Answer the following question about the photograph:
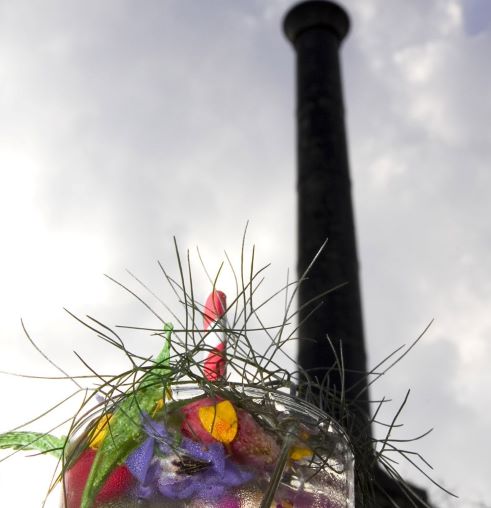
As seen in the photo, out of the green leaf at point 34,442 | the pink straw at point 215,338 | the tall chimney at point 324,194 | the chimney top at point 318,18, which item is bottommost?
the green leaf at point 34,442

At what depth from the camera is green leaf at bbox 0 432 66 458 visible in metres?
0.64

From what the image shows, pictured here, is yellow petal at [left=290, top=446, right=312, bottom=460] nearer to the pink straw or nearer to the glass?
the glass

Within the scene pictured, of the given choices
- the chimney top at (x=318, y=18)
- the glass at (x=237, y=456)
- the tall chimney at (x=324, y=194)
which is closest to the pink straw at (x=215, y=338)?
the glass at (x=237, y=456)

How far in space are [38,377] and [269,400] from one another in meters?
0.18

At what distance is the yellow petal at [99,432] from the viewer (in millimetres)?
620

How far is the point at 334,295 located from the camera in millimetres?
5520

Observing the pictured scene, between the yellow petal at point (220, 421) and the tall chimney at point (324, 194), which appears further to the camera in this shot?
the tall chimney at point (324, 194)

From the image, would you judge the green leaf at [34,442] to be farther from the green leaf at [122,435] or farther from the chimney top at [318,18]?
the chimney top at [318,18]

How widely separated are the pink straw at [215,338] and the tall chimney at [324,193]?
12.9ft

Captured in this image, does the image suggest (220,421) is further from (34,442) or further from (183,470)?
(34,442)

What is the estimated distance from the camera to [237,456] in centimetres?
58

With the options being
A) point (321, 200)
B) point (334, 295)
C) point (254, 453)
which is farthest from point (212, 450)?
point (321, 200)

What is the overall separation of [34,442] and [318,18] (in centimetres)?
690

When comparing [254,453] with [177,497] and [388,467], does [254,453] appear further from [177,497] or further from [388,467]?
[388,467]
